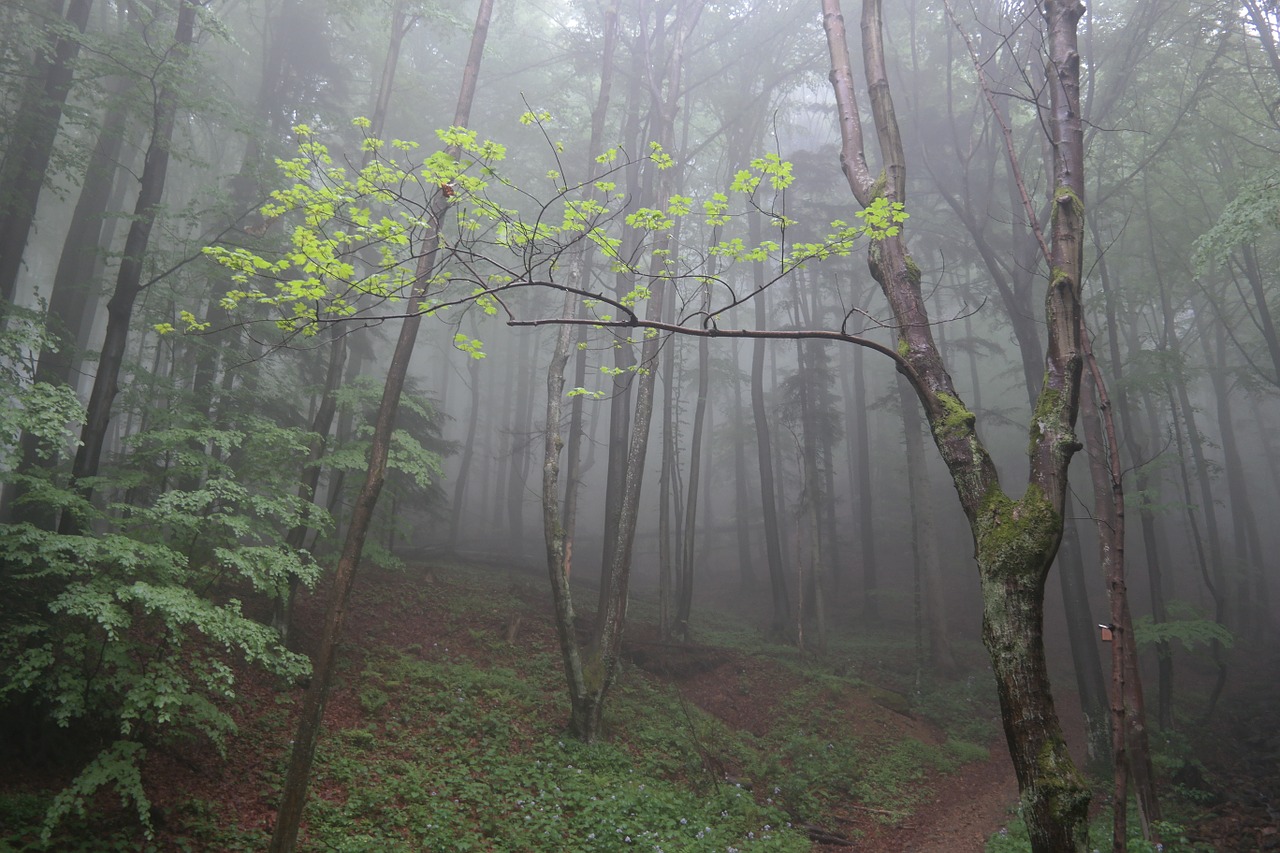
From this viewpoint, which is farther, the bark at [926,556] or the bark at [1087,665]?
the bark at [926,556]

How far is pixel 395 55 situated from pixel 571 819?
12658 mm

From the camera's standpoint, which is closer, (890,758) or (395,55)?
(890,758)

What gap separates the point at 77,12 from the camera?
9586mm

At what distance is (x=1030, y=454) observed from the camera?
439 cm

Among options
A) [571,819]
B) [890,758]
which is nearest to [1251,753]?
[890,758]

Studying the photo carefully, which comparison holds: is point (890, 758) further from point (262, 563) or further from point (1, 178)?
point (1, 178)

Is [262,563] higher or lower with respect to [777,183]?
lower

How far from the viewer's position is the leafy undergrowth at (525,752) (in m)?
6.48

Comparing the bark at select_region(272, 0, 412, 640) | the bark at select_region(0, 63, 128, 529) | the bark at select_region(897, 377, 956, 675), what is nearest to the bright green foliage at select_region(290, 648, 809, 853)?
the bark at select_region(272, 0, 412, 640)

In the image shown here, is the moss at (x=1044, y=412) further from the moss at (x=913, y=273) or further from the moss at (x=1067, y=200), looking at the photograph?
the moss at (x=1067, y=200)

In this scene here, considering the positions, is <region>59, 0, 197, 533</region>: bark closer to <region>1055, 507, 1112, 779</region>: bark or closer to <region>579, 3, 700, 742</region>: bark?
<region>579, 3, 700, 742</region>: bark

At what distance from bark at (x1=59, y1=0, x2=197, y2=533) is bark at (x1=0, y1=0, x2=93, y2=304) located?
1.22 metres

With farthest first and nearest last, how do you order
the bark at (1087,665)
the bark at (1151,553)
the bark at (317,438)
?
1. the bark at (1151,553)
2. the bark at (1087,665)
3. the bark at (317,438)

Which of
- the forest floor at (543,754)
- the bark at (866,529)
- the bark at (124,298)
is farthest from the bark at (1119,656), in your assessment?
the bark at (866,529)
